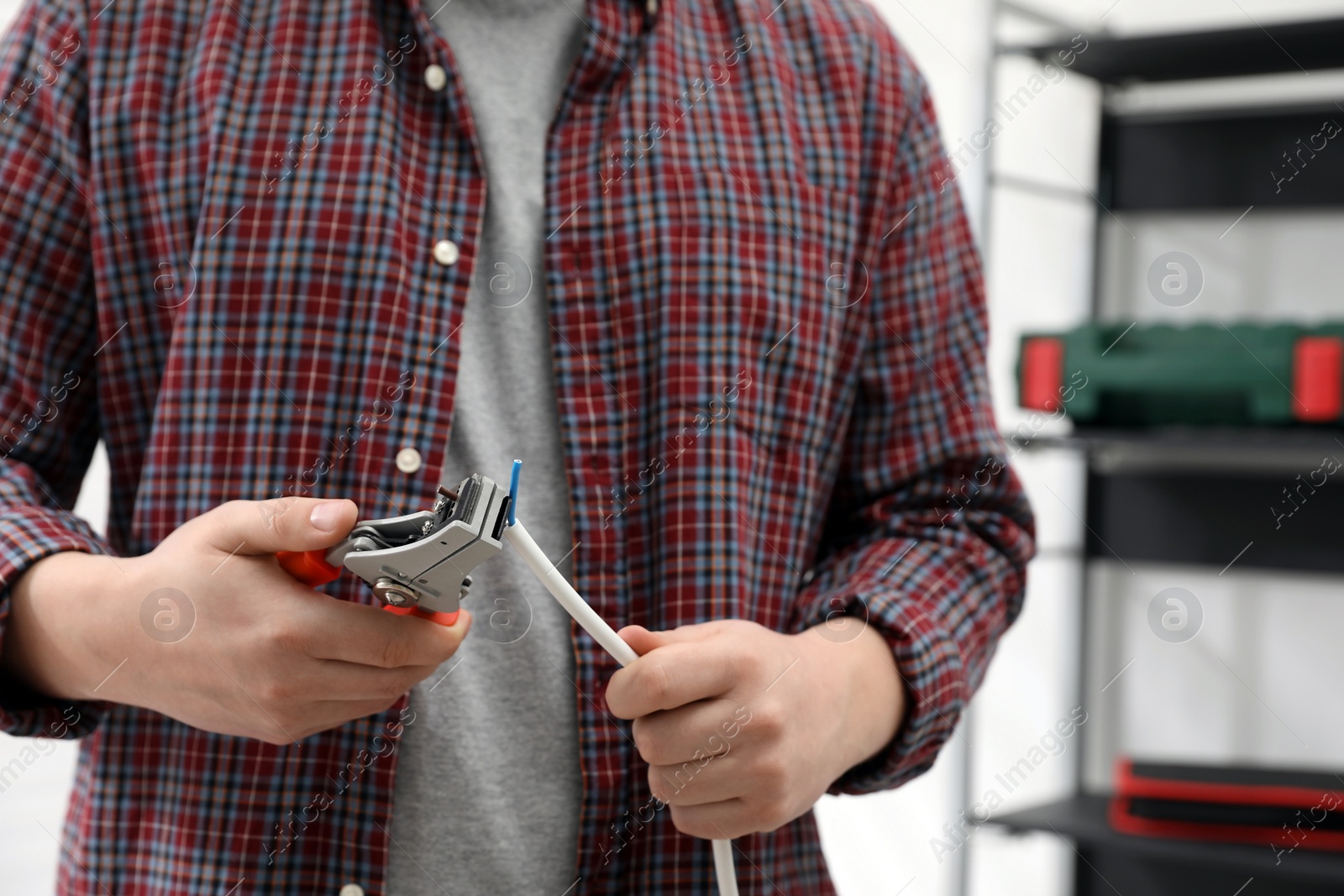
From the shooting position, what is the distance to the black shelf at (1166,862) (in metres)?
1.57

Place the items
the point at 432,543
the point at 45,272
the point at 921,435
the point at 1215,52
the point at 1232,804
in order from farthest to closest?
the point at 1215,52
the point at 1232,804
the point at 921,435
the point at 45,272
the point at 432,543

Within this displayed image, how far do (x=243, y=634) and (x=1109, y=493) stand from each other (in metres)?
1.81

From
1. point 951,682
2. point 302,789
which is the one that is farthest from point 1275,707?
point 302,789

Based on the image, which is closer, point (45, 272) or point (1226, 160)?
point (45, 272)

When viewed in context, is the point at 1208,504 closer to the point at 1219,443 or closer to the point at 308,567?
the point at 1219,443

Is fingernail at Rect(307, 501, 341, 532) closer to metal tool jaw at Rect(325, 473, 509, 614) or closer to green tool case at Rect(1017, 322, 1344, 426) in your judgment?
metal tool jaw at Rect(325, 473, 509, 614)

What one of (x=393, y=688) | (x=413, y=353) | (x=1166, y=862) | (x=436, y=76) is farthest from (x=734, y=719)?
(x=1166, y=862)

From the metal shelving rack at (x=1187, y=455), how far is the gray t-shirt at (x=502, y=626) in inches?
49.0

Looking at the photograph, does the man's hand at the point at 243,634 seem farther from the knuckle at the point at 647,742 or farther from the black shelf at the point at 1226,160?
the black shelf at the point at 1226,160

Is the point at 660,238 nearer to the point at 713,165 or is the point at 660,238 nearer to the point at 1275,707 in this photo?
the point at 713,165

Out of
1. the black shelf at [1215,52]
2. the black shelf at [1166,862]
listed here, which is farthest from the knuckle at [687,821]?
the black shelf at [1215,52]

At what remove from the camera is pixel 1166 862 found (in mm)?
1961

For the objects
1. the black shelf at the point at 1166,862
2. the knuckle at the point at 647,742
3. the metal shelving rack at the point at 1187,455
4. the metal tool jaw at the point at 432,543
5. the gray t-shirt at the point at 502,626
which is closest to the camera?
the metal tool jaw at the point at 432,543

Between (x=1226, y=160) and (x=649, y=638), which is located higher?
(x=1226, y=160)
